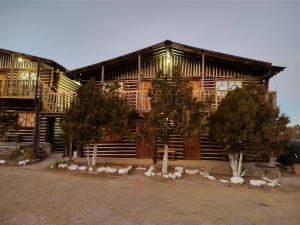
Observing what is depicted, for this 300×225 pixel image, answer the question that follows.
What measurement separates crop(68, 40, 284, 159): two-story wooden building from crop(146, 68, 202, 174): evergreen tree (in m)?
4.01

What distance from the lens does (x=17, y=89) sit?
1925 centimetres

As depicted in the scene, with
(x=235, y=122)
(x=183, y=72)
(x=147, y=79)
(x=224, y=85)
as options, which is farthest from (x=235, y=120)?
(x=147, y=79)

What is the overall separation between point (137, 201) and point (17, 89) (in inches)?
567

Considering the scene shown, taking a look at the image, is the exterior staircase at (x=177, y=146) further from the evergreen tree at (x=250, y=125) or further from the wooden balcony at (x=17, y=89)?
the wooden balcony at (x=17, y=89)

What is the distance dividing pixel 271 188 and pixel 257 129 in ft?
9.15

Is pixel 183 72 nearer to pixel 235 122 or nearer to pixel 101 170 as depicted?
pixel 235 122

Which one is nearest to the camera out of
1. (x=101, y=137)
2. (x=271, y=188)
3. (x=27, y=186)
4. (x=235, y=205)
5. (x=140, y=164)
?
(x=235, y=205)

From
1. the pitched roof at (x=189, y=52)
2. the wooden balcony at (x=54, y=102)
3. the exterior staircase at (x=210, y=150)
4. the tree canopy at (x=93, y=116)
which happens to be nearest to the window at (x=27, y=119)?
the wooden balcony at (x=54, y=102)

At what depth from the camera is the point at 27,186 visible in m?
10.8

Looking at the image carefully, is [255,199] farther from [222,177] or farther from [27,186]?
[27,186]

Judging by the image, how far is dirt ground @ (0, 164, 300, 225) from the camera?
7.29m

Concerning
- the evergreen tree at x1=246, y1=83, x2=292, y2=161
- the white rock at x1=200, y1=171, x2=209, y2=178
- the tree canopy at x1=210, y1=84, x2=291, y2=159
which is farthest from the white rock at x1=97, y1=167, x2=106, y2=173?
the evergreen tree at x1=246, y1=83, x2=292, y2=161

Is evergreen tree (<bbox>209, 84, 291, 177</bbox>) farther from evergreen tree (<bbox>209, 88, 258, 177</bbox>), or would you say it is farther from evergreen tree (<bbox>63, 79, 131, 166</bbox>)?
evergreen tree (<bbox>63, 79, 131, 166</bbox>)

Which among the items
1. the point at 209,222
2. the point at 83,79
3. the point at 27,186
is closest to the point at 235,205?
the point at 209,222
